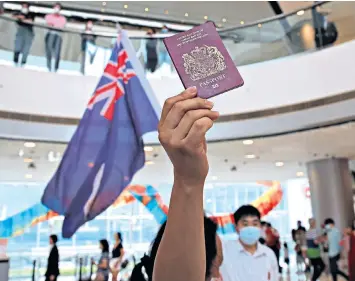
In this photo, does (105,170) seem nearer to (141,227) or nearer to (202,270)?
(202,270)

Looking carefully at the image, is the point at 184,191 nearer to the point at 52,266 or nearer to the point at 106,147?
the point at 106,147

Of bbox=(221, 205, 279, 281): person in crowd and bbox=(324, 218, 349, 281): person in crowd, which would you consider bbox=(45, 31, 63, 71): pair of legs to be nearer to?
bbox=(221, 205, 279, 281): person in crowd

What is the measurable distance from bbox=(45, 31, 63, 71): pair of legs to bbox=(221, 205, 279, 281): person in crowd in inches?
232

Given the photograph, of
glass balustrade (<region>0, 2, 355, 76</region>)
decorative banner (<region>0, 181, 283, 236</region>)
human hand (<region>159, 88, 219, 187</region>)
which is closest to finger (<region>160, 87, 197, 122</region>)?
human hand (<region>159, 88, 219, 187</region>)

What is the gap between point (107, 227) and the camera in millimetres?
15766

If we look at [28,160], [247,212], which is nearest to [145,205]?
[28,160]

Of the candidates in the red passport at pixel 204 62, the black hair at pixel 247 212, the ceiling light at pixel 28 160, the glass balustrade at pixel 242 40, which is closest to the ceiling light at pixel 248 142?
the glass balustrade at pixel 242 40

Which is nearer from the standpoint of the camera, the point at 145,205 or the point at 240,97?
the point at 240,97

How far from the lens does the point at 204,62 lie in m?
0.90

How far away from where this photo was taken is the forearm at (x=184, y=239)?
0.86 m

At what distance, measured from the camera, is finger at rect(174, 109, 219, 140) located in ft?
2.71

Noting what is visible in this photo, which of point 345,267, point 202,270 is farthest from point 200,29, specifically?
point 345,267

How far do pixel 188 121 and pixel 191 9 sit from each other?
1362 centimetres

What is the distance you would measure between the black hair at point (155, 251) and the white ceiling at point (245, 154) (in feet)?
22.5
